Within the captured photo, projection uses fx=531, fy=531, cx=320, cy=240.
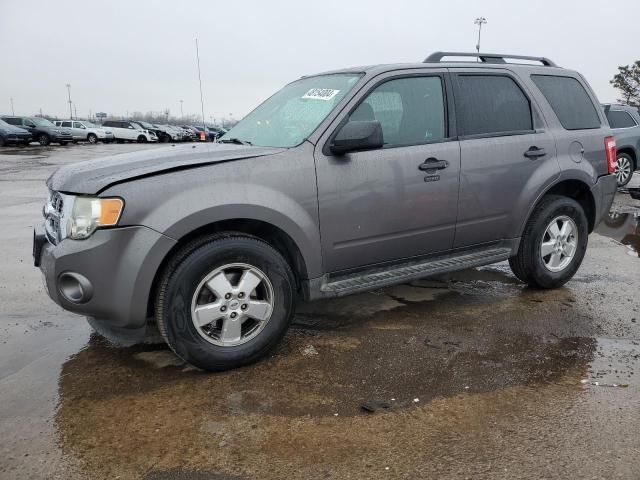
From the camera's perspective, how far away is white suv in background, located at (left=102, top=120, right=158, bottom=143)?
39.9m

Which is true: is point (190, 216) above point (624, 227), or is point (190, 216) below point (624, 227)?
above

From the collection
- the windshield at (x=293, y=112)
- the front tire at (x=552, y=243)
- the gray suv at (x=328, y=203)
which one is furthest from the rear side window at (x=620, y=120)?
the windshield at (x=293, y=112)

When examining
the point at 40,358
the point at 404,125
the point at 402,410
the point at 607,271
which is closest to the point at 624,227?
the point at 607,271

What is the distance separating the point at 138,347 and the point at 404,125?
238cm

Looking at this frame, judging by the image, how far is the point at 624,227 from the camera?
310 inches

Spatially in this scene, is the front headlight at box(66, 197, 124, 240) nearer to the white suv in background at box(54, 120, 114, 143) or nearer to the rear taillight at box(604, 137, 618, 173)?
the rear taillight at box(604, 137, 618, 173)

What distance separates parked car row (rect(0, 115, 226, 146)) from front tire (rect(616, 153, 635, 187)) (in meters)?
15.7

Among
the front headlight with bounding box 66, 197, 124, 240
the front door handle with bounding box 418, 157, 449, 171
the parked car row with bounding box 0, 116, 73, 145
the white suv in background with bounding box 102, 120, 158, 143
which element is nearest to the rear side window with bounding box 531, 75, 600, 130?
the front door handle with bounding box 418, 157, 449, 171

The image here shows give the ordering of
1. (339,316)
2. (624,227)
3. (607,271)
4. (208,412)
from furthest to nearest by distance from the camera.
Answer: (624,227) < (607,271) < (339,316) < (208,412)

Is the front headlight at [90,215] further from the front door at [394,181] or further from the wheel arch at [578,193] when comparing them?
the wheel arch at [578,193]

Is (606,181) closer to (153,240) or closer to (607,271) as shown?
(607,271)

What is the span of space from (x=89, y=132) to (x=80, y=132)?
2.55 feet

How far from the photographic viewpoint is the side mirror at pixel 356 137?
10.8 ft

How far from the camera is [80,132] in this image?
1465 inches
